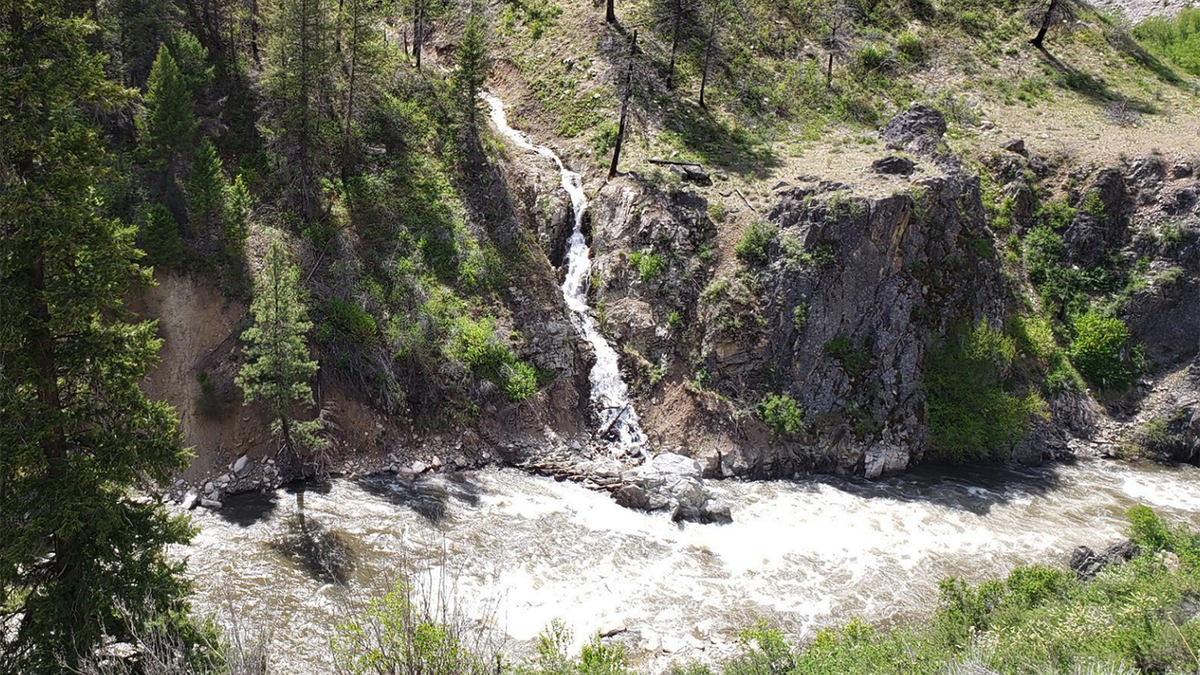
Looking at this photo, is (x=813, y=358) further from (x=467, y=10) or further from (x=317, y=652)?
(x=467, y=10)

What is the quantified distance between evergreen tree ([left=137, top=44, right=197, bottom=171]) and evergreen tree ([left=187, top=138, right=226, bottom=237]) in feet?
2.72

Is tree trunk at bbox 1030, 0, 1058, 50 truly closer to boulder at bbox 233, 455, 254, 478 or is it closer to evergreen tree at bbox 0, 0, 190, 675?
boulder at bbox 233, 455, 254, 478

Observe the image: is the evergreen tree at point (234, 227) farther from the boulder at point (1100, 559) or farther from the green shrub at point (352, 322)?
the boulder at point (1100, 559)

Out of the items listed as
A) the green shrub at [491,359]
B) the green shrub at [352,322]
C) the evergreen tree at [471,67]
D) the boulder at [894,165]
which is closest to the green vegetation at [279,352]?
the green shrub at [352,322]

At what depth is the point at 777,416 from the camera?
26031mm

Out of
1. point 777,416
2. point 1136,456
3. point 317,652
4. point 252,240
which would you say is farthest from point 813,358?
point 252,240

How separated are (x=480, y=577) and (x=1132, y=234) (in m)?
34.2

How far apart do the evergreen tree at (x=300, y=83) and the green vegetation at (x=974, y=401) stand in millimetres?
26419

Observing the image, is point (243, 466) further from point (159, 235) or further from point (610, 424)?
point (610, 424)

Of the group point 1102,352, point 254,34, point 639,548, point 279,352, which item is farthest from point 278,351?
point 1102,352

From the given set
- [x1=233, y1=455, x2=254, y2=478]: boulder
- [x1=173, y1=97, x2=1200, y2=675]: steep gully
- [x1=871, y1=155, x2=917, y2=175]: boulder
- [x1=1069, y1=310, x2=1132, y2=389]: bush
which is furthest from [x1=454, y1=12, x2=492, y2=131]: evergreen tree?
[x1=1069, y1=310, x2=1132, y2=389]: bush

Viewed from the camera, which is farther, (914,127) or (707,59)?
(707,59)

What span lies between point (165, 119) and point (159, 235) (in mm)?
3983

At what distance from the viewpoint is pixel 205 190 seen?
22656 mm
